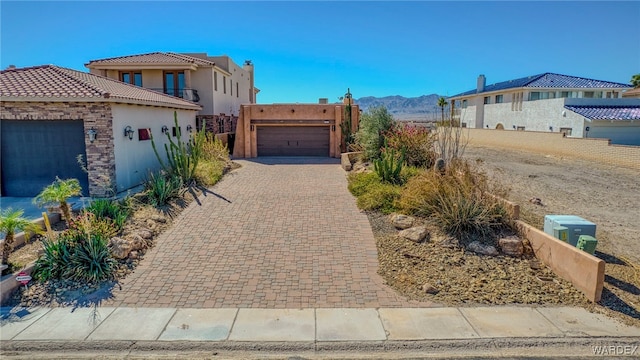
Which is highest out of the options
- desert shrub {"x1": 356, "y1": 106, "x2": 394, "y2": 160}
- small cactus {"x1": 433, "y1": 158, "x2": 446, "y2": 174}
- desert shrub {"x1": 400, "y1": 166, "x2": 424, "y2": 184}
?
desert shrub {"x1": 356, "y1": 106, "x2": 394, "y2": 160}

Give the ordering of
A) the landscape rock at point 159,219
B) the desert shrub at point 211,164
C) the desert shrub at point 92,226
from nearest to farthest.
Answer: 1. the desert shrub at point 92,226
2. the landscape rock at point 159,219
3. the desert shrub at point 211,164

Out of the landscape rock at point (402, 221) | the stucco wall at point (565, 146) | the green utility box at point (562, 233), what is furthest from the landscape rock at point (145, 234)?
the stucco wall at point (565, 146)

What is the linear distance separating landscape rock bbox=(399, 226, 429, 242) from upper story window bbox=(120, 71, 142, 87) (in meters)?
24.4

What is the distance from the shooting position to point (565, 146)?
26.8 metres

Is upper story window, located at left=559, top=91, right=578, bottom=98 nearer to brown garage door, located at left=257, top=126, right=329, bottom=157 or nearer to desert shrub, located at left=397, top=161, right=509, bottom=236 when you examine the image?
brown garage door, located at left=257, top=126, right=329, bottom=157

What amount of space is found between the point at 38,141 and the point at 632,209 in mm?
19798

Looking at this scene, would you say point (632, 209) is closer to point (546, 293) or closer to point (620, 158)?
point (546, 293)

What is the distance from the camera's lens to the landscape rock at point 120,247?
26.3 feet

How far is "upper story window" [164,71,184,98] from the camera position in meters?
27.0

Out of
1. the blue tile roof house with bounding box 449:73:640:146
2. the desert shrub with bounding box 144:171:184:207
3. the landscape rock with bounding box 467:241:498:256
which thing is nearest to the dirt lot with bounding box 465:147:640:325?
the landscape rock with bounding box 467:241:498:256

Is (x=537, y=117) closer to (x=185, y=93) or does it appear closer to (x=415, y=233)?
(x=185, y=93)

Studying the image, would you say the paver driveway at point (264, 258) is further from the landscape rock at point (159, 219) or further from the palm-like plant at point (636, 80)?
the palm-like plant at point (636, 80)

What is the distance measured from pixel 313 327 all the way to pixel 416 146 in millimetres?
10892

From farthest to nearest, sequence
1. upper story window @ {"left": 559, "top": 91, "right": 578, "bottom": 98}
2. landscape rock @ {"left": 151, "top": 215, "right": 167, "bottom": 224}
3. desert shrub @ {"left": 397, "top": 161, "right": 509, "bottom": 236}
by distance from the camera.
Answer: upper story window @ {"left": 559, "top": 91, "right": 578, "bottom": 98}
landscape rock @ {"left": 151, "top": 215, "right": 167, "bottom": 224}
desert shrub @ {"left": 397, "top": 161, "right": 509, "bottom": 236}
